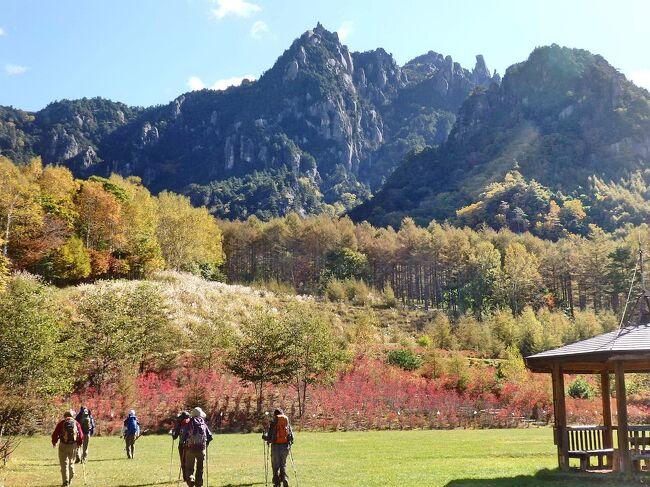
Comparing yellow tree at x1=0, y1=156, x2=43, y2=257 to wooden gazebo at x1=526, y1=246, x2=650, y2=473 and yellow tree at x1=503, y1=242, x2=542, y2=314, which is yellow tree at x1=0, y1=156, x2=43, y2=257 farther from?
yellow tree at x1=503, y1=242, x2=542, y2=314

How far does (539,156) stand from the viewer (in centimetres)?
15262

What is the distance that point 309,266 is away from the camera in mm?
86375

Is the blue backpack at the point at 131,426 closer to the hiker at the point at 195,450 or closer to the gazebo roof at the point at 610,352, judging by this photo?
the hiker at the point at 195,450

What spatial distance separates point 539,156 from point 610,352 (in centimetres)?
15041

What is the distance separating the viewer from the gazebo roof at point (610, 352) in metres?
12.5

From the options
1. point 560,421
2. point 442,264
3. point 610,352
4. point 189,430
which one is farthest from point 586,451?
point 442,264

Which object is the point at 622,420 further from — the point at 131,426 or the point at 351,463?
the point at 131,426

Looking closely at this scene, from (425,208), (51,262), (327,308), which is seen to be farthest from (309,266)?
(425,208)

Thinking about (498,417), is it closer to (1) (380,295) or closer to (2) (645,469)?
(2) (645,469)

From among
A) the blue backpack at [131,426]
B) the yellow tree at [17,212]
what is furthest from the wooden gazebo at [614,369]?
the yellow tree at [17,212]

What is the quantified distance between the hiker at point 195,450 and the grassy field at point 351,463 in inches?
44.5

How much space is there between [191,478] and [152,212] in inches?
2202

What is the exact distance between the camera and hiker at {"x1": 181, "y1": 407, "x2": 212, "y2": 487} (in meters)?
12.1

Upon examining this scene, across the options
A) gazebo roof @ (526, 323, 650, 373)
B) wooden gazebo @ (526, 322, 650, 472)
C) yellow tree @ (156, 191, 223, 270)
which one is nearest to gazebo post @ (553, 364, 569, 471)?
wooden gazebo @ (526, 322, 650, 472)
